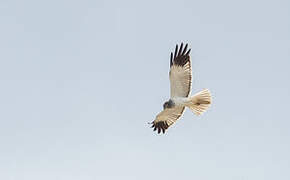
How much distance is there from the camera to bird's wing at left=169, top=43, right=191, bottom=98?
2691 centimetres

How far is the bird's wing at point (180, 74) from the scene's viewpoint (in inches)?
1059

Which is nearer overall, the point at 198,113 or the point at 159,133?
the point at 198,113

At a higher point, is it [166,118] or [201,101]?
[166,118]

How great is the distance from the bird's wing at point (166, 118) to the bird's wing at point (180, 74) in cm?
66

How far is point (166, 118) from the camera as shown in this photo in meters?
28.2

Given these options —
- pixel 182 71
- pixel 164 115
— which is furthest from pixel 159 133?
pixel 182 71

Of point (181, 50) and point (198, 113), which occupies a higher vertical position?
point (181, 50)

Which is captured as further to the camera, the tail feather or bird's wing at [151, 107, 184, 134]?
bird's wing at [151, 107, 184, 134]

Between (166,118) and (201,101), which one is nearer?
(201,101)

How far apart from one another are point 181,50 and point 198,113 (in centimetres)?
228

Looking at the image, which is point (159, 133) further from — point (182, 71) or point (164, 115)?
point (182, 71)

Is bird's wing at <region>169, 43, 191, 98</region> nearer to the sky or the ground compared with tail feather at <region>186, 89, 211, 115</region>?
nearer to the sky

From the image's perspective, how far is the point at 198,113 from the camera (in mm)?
26453

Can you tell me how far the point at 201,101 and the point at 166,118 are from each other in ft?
7.00
